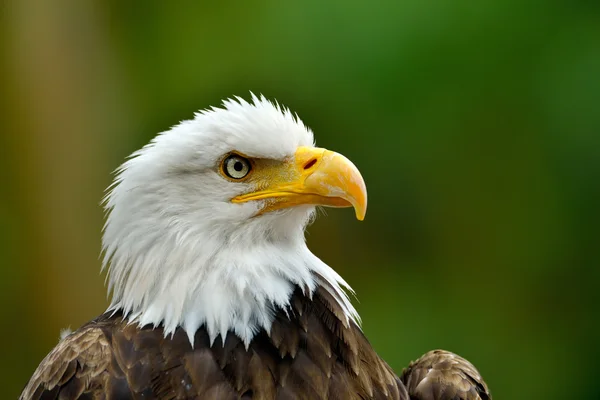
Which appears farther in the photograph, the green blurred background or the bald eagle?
the green blurred background

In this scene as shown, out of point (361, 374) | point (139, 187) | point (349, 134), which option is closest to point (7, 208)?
point (349, 134)

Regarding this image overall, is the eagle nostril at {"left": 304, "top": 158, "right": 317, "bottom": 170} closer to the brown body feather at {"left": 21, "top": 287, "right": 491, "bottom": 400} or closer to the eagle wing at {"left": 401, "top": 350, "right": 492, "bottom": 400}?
the brown body feather at {"left": 21, "top": 287, "right": 491, "bottom": 400}

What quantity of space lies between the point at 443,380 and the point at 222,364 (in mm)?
1088

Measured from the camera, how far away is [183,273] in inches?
105

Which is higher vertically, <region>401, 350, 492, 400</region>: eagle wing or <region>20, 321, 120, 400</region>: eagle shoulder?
<region>20, 321, 120, 400</region>: eagle shoulder

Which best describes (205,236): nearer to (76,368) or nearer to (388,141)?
(76,368)

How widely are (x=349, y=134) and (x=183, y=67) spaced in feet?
5.23

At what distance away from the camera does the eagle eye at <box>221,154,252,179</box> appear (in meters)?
2.78

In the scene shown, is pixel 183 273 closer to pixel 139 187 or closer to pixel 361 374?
pixel 139 187

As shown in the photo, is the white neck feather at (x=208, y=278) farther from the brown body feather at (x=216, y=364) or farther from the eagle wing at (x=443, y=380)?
the eagle wing at (x=443, y=380)

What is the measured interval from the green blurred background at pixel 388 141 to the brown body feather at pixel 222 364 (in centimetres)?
395

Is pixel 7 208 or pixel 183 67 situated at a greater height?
pixel 183 67

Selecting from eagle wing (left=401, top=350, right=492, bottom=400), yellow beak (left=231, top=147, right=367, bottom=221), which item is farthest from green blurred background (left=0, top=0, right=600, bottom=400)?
yellow beak (left=231, top=147, right=367, bottom=221)

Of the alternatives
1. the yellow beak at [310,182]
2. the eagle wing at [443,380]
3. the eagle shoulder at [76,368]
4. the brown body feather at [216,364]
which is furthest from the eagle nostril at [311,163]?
the eagle wing at [443,380]
